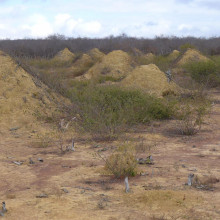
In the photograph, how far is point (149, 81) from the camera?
12.3m

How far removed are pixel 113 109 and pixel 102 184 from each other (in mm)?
4546

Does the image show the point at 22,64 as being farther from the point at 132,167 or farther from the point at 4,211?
the point at 4,211

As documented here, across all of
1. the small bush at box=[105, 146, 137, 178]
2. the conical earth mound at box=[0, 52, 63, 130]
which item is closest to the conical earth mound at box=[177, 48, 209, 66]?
the conical earth mound at box=[0, 52, 63, 130]

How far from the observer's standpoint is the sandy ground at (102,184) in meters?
3.84

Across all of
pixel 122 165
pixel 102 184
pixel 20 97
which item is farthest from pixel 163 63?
pixel 102 184

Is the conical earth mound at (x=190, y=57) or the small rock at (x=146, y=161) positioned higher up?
the conical earth mound at (x=190, y=57)

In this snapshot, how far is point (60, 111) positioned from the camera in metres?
9.40

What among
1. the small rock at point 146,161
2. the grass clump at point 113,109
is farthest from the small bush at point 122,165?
the grass clump at point 113,109

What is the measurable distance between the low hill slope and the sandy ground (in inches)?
180

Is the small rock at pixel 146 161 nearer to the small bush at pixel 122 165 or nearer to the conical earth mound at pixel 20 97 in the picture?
the small bush at pixel 122 165

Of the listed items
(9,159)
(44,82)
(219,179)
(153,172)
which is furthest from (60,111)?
(219,179)

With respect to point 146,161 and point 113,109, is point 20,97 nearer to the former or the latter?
point 113,109

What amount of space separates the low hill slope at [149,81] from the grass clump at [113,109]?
2139 millimetres

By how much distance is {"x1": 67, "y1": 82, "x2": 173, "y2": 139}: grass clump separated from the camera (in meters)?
7.73
